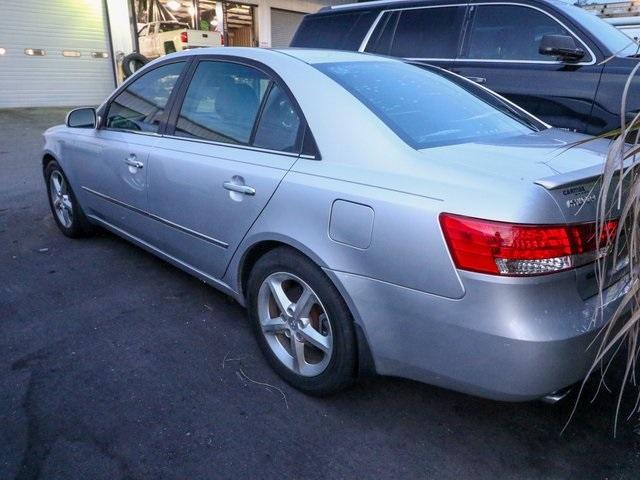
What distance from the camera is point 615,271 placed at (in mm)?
1958

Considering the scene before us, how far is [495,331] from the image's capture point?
173 cm

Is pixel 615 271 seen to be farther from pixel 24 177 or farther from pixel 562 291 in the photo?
pixel 24 177

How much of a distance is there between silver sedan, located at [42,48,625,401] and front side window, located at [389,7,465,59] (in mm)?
2098

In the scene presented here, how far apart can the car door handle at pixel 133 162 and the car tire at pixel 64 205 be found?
1149 millimetres

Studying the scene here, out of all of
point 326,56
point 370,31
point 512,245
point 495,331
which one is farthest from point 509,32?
point 495,331

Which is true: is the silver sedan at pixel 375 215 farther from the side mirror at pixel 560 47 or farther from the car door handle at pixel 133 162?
the side mirror at pixel 560 47

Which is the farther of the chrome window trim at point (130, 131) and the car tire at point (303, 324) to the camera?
the chrome window trim at point (130, 131)

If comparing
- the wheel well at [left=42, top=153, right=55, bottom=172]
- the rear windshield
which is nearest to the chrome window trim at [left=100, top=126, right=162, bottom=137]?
the wheel well at [left=42, top=153, right=55, bottom=172]

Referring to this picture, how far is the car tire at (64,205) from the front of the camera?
14.2ft

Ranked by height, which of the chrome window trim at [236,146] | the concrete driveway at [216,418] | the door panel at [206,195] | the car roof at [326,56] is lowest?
the concrete driveway at [216,418]

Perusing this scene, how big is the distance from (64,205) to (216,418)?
9.90 ft

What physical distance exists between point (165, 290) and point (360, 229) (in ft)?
6.59

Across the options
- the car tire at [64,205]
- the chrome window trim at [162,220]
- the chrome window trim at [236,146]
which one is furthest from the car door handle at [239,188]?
the car tire at [64,205]

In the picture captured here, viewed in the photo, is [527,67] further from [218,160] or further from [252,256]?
[252,256]
